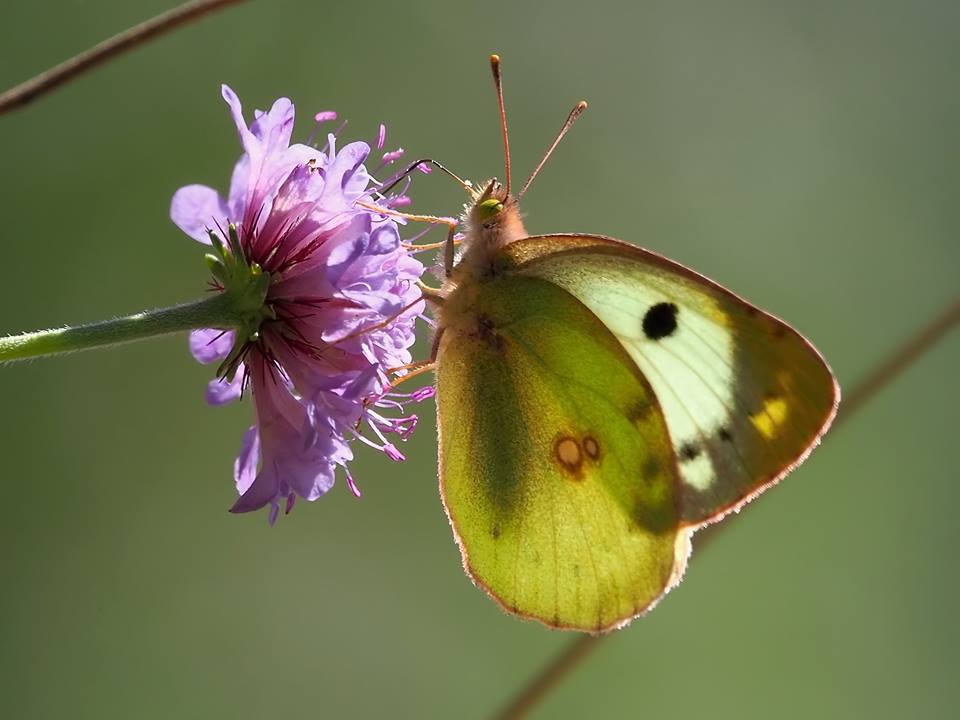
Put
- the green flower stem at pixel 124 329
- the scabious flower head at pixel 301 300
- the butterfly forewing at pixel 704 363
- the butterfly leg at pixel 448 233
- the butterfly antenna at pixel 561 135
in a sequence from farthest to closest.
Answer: the butterfly antenna at pixel 561 135
the butterfly leg at pixel 448 233
the butterfly forewing at pixel 704 363
the scabious flower head at pixel 301 300
the green flower stem at pixel 124 329

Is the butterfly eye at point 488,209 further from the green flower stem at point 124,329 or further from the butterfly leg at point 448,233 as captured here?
the green flower stem at point 124,329

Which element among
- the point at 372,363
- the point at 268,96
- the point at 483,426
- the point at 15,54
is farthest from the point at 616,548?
the point at 15,54

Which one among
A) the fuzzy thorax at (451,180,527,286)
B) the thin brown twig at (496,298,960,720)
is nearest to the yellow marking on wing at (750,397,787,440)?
the thin brown twig at (496,298,960,720)

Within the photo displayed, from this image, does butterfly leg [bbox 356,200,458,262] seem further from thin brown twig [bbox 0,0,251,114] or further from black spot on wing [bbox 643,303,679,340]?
thin brown twig [bbox 0,0,251,114]

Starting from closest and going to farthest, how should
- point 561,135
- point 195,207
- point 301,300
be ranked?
point 195,207 < point 301,300 < point 561,135

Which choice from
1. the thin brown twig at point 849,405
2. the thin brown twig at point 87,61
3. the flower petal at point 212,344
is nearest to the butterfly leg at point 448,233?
the flower petal at point 212,344

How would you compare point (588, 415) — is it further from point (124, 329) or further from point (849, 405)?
point (124, 329)

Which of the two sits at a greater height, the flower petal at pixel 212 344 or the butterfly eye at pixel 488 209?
the butterfly eye at pixel 488 209

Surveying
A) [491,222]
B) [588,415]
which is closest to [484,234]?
[491,222]
